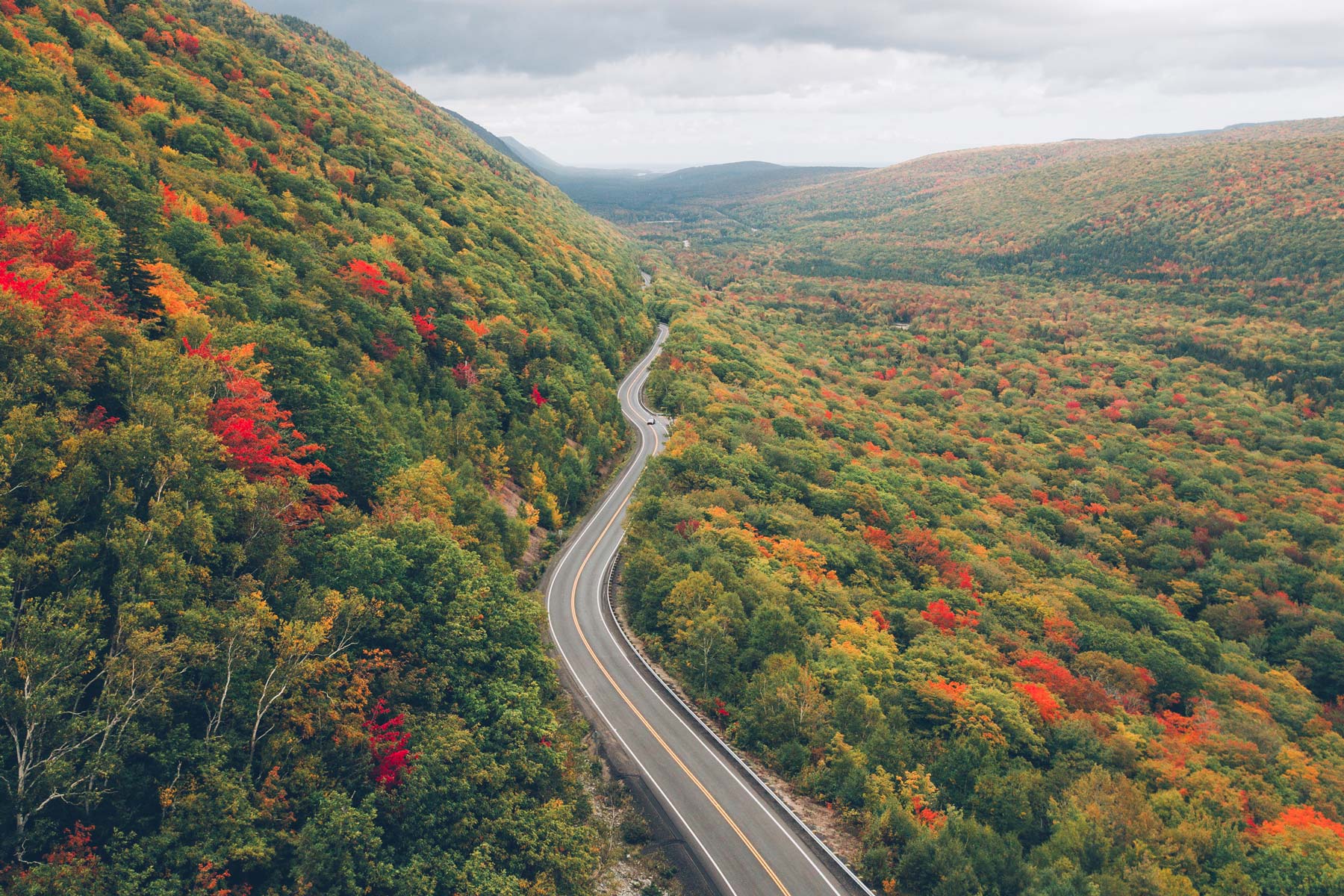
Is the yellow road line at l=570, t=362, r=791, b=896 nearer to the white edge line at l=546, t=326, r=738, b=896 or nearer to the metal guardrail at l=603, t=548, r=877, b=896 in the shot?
the white edge line at l=546, t=326, r=738, b=896

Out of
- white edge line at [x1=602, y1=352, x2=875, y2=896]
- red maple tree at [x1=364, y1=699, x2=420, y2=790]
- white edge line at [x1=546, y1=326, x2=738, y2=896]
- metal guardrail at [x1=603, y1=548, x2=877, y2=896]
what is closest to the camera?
red maple tree at [x1=364, y1=699, x2=420, y2=790]

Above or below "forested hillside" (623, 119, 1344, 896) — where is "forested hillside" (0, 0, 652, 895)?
above

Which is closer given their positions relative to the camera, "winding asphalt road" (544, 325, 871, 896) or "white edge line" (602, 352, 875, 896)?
"winding asphalt road" (544, 325, 871, 896)

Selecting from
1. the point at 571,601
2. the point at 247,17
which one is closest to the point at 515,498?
the point at 571,601

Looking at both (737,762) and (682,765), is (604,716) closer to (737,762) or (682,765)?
(682,765)

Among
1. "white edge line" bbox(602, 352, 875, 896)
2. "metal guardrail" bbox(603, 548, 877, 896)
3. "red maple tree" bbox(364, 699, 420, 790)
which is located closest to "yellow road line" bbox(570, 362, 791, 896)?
"white edge line" bbox(602, 352, 875, 896)

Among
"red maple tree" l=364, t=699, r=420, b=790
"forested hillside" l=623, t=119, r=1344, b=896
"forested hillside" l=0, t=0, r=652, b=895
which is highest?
"forested hillside" l=0, t=0, r=652, b=895

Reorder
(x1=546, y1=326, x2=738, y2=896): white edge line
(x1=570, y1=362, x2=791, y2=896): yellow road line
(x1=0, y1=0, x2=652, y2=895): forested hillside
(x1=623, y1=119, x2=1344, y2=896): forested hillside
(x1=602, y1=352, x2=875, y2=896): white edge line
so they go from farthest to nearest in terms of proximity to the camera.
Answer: (x1=623, y1=119, x2=1344, y2=896): forested hillside → (x1=546, y1=326, x2=738, y2=896): white edge line → (x1=570, y1=362, x2=791, y2=896): yellow road line → (x1=602, y1=352, x2=875, y2=896): white edge line → (x1=0, y1=0, x2=652, y2=895): forested hillside
